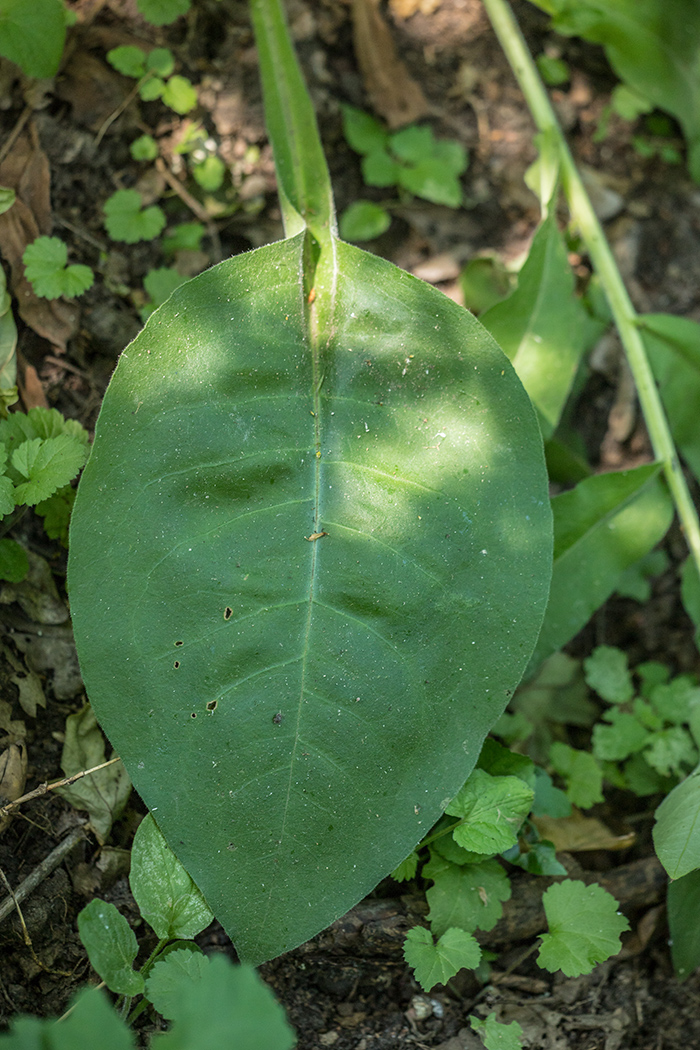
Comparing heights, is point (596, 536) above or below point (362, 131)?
below

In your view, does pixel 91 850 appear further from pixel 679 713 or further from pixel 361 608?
pixel 679 713

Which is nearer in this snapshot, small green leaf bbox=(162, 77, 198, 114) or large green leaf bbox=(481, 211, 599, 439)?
large green leaf bbox=(481, 211, 599, 439)

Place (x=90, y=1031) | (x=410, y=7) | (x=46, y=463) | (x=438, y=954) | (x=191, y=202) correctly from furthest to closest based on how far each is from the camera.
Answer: (x=410, y=7) < (x=191, y=202) < (x=46, y=463) < (x=438, y=954) < (x=90, y=1031)

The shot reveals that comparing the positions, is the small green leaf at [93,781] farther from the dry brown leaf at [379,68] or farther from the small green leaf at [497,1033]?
the dry brown leaf at [379,68]

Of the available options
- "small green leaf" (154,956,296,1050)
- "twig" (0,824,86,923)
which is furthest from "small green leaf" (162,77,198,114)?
"small green leaf" (154,956,296,1050)

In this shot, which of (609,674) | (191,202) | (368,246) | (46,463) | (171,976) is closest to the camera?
(171,976)

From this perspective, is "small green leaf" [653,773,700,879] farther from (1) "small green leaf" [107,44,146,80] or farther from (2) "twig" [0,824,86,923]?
(1) "small green leaf" [107,44,146,80]

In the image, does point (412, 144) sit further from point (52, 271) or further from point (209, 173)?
point (52, 271)

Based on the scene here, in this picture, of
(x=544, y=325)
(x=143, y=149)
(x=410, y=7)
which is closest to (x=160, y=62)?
(x=143, y=149)
